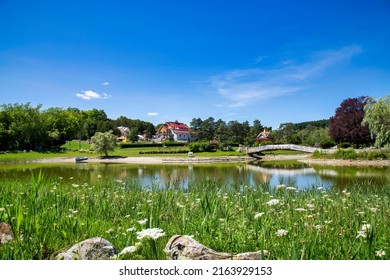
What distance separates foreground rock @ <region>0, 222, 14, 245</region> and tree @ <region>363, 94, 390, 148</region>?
14.6 metres

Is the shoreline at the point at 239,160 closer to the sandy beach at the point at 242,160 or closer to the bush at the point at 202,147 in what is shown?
the sandy beach at the point at 242,160

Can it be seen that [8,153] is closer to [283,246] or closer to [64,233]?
[64,233]

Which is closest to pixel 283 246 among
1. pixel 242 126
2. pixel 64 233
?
pixel 64 233

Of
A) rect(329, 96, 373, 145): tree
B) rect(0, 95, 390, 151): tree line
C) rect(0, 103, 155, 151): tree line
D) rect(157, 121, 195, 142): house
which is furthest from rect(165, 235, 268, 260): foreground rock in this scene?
rect(329, 96, 373, 145): tree

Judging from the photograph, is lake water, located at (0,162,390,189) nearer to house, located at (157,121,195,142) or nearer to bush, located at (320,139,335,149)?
house, located at (157,121,195,142)

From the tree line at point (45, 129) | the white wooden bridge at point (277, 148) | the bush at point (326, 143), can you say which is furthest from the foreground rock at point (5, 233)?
the white wooden bridge at point (277, 148)

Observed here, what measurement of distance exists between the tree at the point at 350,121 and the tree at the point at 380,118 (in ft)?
2.62

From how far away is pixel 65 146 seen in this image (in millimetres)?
10102

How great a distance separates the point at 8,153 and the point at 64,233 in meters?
6.32

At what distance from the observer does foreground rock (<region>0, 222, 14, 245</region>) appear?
2.45 m

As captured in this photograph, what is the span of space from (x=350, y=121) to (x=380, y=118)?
3604 mm

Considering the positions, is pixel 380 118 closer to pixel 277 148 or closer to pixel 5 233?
pixel 5 233

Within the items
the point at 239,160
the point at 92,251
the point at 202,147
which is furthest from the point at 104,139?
the point at 239,160
